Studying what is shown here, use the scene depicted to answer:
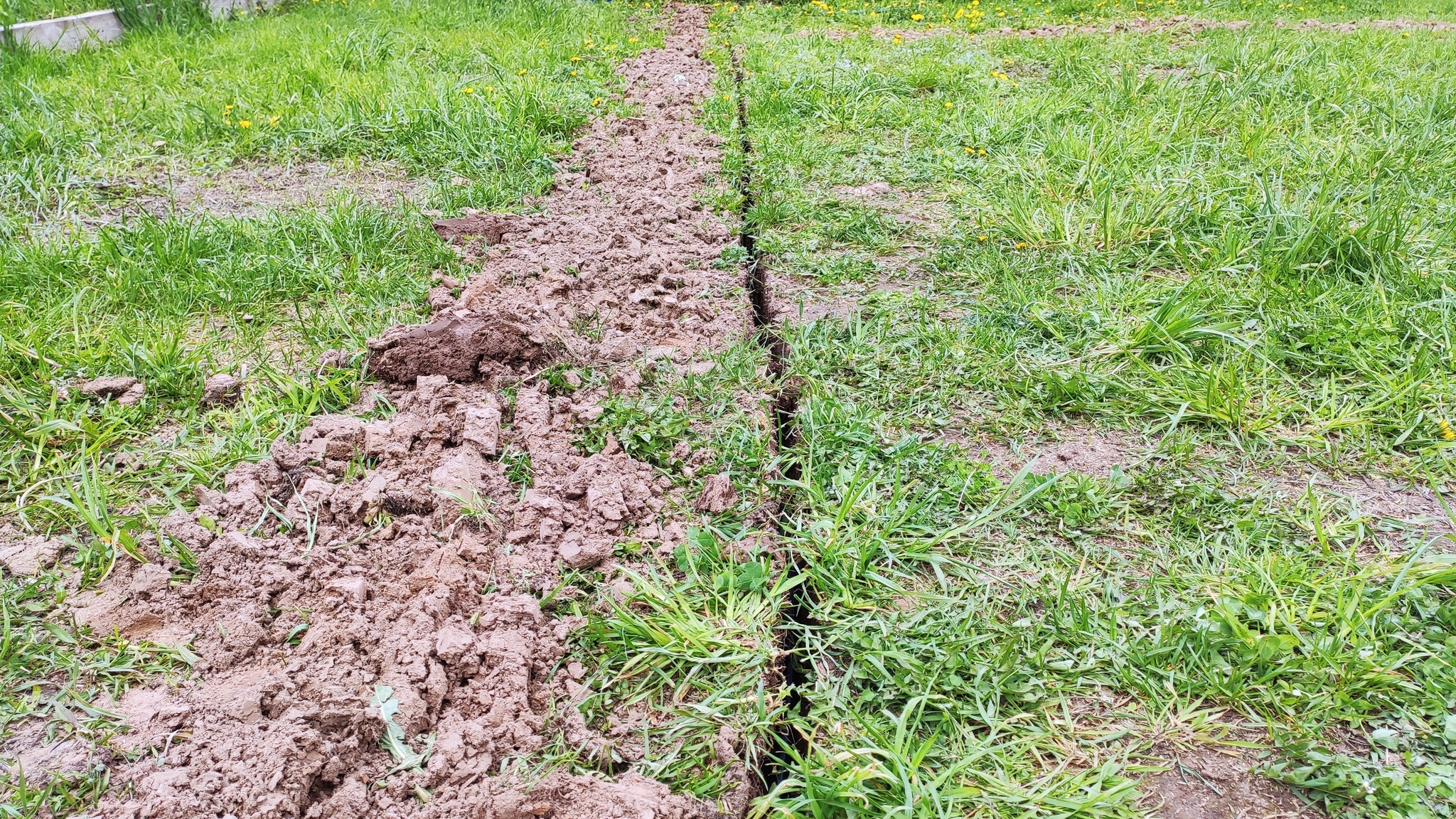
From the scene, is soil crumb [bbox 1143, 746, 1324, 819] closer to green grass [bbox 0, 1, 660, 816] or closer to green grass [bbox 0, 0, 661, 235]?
green grass [bbox 0, 1, 660, 816]

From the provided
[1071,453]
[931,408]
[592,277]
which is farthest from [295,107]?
[1071,453]

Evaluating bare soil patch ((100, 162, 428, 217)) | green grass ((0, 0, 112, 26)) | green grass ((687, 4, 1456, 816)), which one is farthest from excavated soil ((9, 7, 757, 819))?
green grass ((0, 0, 112, 26))

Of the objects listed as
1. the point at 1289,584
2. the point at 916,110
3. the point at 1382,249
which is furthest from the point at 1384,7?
the point at 1289,584

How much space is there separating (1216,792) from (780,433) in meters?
1.26

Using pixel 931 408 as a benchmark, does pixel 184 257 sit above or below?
above

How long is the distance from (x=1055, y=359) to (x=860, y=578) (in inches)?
44.0

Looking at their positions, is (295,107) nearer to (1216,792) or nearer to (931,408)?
(931,408)

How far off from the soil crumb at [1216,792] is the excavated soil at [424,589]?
71cm

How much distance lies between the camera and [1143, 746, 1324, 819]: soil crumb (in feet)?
4.26

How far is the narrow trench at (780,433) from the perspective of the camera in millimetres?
1445

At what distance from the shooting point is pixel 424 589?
1.63 metres

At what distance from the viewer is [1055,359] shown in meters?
2.40

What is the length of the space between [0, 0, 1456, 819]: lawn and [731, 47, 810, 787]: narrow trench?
19mm

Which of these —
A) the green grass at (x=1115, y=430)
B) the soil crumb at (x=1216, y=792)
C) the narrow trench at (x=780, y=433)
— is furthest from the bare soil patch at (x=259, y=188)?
the soil crumb at (x=1216, y=792)
